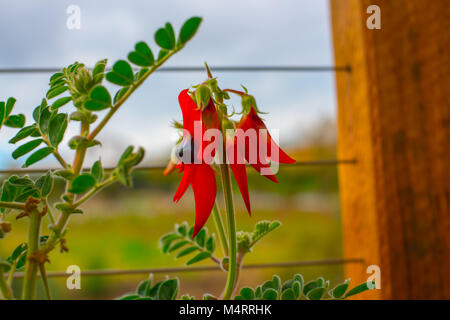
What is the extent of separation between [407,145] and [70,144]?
54 cm

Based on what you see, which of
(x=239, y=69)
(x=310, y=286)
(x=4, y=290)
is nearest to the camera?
(x=4, y=290)

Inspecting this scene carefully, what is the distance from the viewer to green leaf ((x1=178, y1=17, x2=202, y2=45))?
0.31 metres

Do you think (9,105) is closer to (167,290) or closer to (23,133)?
(23,133)

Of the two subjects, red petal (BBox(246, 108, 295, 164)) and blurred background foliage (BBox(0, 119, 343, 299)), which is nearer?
red petal (BBox(246, 108, 295, 164))

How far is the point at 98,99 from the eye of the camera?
31 cm

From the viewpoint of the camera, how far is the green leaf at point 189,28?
309 mm

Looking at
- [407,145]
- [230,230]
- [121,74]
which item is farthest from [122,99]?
[407,145]

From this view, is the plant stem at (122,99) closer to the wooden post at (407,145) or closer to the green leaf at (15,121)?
the green leaf at (15,121)

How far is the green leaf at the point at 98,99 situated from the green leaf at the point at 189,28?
0.06 m

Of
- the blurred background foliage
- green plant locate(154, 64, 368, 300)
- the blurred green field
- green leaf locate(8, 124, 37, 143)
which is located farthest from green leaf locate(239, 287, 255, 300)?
the blurred green field

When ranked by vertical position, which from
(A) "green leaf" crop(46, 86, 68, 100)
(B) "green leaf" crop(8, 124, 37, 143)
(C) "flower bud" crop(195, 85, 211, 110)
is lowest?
(B) "green leaf" crop(8, 124, 37, 143)

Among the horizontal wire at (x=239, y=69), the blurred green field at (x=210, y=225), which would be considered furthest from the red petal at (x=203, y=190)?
the blurred green field at (x=210, y=225)

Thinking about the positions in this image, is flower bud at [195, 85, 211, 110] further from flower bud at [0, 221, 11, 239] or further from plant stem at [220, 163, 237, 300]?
flower bud at [0, 221, 11, 239]

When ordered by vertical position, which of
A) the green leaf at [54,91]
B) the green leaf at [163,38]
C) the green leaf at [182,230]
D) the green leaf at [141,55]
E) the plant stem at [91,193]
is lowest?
the green leaf at [182,230]
